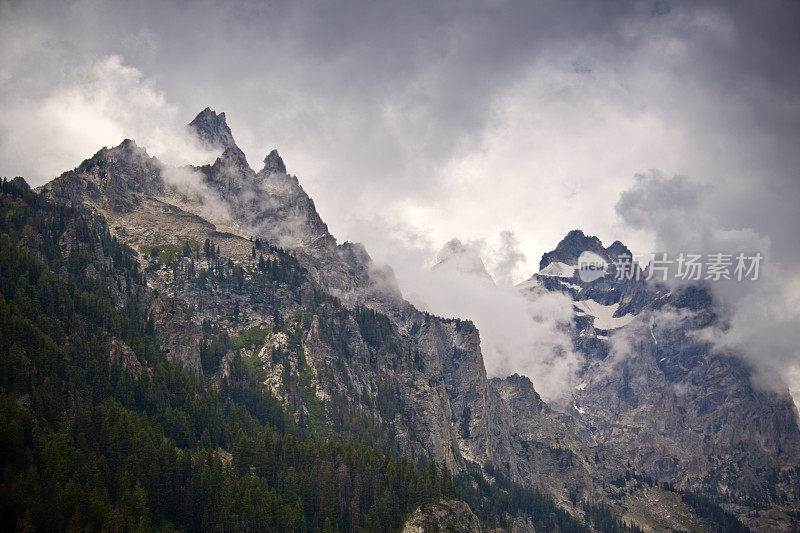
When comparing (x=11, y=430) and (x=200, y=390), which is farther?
(x=200, y=390)

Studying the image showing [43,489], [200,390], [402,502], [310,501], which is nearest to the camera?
[43,489]

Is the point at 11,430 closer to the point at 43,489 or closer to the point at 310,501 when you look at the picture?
the point at 43,489

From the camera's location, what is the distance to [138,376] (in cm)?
16800

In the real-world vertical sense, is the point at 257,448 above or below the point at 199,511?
above

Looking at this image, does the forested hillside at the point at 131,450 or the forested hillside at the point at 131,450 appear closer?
the forested hillside at the point at 131,450

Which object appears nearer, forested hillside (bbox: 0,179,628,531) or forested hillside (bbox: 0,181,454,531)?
forested hillside (bbox: 0,179,628,531)

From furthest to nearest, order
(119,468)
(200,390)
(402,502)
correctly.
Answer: (200,390), (402,502), (119,468)

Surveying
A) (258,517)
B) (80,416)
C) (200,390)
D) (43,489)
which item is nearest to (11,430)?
(43,489)

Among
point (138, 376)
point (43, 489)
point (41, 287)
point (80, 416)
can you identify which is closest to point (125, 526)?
point (43, 489)

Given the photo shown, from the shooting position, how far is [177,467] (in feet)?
444

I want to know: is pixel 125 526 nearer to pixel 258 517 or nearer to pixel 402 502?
pixel 258 517

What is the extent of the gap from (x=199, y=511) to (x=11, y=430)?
38667 mm

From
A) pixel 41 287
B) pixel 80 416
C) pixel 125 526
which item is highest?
pixel 41 287

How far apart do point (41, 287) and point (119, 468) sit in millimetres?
61688
